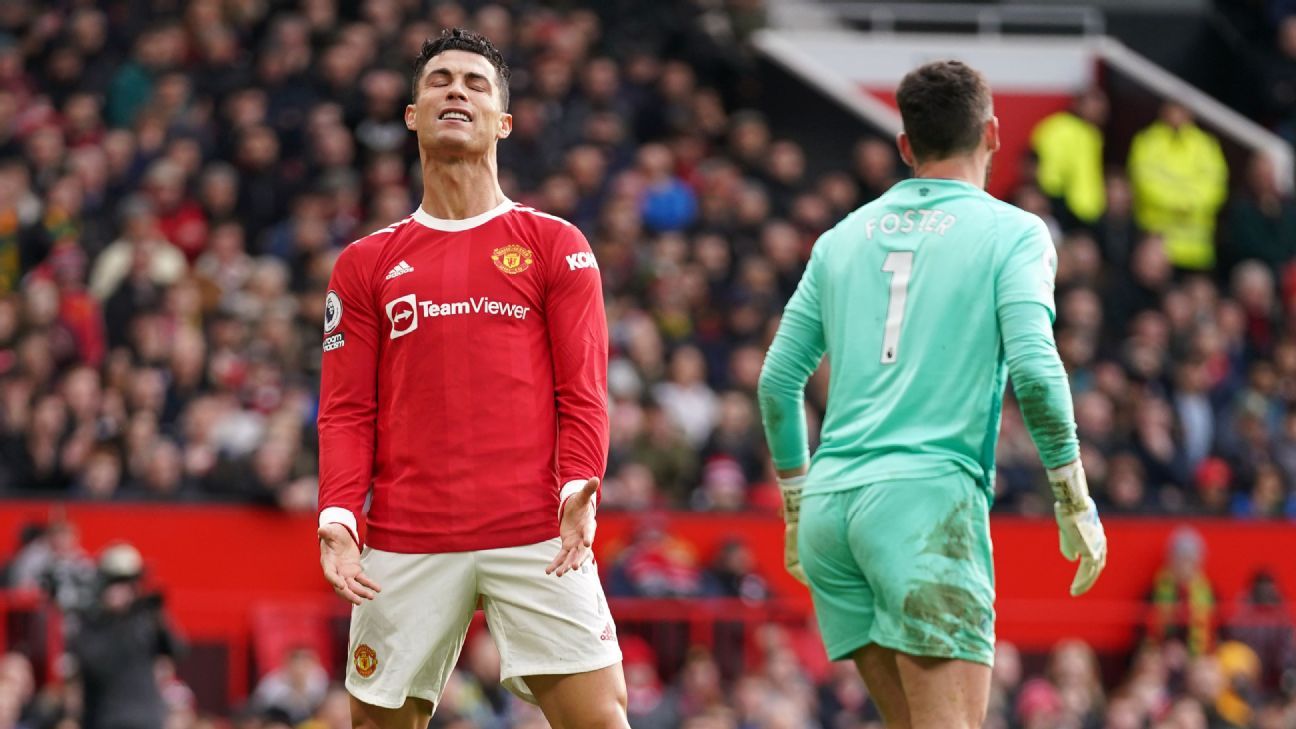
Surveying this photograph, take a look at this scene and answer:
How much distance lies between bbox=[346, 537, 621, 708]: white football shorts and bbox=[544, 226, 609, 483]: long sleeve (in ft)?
0.94

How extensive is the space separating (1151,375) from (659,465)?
4.99m

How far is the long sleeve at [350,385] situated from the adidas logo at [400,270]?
0.08m

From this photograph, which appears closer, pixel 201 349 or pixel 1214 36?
pixel 201 349

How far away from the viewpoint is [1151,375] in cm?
1898

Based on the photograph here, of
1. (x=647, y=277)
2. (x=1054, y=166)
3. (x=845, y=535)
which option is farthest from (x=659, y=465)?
(x=845, y=535)

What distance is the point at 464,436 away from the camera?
644cm

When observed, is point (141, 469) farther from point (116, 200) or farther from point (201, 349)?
point (116, 200)

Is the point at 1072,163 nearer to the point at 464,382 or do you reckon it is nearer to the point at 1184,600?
the point at 1184,600

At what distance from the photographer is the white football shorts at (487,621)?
6398mm

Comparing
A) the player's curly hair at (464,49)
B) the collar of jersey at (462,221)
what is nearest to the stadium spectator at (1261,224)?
the player's curly hair at (464,49)

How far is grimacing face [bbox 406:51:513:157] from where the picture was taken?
259 inches

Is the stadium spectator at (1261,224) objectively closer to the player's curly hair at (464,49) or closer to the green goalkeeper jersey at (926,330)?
the green goalkeeper jersey at (926,330)

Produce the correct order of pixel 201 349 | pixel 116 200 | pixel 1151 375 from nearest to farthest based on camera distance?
1. pixel 201 349
2. pixel 116 200
3. pixel 1151 375

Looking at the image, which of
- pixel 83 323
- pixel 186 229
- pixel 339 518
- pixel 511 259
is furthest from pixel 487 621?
pixel 186 229
